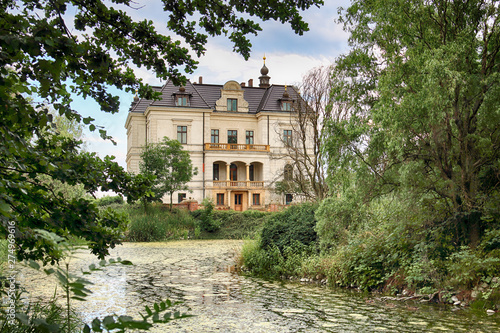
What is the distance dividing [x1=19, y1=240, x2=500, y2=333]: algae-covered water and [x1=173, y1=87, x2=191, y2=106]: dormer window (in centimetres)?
3013

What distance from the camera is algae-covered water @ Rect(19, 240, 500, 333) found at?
646 cm

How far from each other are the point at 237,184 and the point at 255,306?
1279 inches

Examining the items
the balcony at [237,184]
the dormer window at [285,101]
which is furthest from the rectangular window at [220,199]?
the dormer window at [285,101]

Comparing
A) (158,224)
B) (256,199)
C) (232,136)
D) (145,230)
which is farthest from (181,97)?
(145,230)

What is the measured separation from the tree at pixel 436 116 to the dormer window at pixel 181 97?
32.7m

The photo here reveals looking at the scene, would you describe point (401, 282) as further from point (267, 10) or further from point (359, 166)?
point (267, 10)

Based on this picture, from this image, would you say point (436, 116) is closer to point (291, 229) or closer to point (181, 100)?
point (291, 229)

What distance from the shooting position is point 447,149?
8.61 metres

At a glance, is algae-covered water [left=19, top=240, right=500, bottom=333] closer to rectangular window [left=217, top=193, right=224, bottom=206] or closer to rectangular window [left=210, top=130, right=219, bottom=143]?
rectangular window [left=217, top=193, right=224, bottom=206]

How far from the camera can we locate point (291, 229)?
42.7ft

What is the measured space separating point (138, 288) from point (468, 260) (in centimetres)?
631

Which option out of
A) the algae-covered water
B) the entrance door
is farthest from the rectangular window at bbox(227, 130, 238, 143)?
the algae-covered water

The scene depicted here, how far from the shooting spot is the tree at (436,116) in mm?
8164

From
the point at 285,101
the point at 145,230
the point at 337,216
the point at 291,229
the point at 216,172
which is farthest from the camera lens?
the point at 216,172
